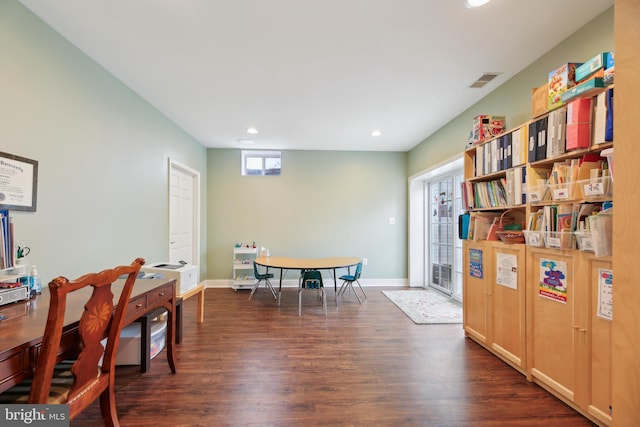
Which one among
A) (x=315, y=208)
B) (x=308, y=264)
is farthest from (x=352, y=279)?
(x=315, y=208)

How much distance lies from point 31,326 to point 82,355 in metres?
0.27

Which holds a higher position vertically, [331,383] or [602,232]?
[602,232]

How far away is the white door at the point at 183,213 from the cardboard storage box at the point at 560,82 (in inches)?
168

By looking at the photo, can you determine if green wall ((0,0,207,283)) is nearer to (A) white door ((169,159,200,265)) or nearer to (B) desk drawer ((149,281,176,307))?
(A) white door ((169,159,200,265))

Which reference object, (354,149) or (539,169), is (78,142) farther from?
(354,149)

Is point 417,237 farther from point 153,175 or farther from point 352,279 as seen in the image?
point 153,175

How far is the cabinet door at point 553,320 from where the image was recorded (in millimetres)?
1888

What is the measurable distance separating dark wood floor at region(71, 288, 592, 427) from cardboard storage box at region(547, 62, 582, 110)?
217 cm

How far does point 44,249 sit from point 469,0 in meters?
3.45

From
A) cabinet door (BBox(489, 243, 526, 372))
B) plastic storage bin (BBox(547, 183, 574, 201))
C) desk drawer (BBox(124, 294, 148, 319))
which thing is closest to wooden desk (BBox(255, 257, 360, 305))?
cabinet door (BBox(489, 243, 526, 372))

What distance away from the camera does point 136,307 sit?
1951 millimetres

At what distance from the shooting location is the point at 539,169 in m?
2.24

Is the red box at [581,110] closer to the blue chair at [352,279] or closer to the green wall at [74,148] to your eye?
the blue chair at [352,279]

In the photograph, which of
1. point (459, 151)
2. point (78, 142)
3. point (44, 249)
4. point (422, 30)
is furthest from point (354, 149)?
point (44, 249)
